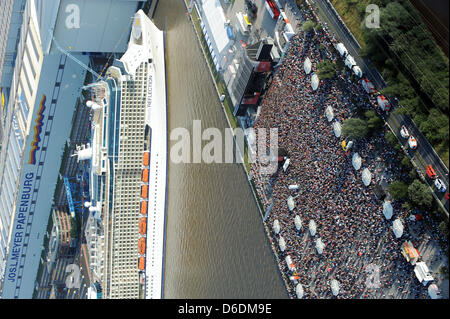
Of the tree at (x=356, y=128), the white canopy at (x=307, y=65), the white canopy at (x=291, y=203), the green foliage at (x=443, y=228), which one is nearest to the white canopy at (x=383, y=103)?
the tree at (x=356, y=128)

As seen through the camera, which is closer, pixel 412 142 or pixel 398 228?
pixel 412 142

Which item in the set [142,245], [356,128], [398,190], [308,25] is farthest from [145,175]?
[398,190]

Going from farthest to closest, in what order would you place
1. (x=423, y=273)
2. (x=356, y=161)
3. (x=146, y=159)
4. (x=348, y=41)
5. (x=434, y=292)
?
(x=146, y=159) < (x=348, y=41) < (x=356, y=161) < (x=423, y=273) < (x=434, y=292)

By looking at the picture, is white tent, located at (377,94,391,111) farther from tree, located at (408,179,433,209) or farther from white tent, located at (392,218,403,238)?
white tent, located at (392,218,403,238)

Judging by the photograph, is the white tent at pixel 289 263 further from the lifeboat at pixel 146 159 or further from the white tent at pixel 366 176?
the lifeboat at pixel 146 159

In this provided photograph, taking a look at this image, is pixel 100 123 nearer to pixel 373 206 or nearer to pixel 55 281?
pixel 55 281

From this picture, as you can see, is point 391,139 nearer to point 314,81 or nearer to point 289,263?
point 314,81

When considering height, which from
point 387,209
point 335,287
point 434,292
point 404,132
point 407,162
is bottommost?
point 335,287

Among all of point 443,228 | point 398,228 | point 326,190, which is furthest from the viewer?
point 326,190
